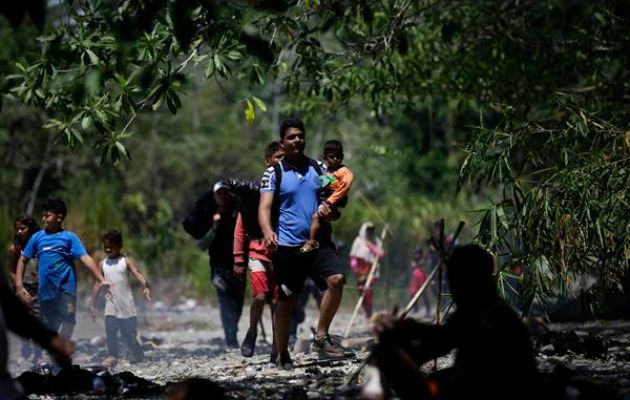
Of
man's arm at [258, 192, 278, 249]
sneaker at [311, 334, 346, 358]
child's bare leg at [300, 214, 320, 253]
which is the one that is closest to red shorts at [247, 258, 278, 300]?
sneaker at [311, 334, 346, 358]

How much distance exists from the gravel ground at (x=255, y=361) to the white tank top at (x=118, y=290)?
577 millimetres

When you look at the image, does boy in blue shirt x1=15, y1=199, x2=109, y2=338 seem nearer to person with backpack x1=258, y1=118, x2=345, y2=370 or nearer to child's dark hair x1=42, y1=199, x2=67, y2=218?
child's dark hair x1=42, y1=199, x2=67, y2=218

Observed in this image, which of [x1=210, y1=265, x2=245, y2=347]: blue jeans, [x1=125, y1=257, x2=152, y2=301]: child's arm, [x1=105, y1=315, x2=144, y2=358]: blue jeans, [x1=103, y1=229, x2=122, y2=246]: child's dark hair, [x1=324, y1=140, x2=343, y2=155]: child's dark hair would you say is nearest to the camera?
[x1=324, y1=140, x2=343, y2=155]: child's dark hair

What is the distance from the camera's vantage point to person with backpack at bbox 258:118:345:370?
876 centimetres

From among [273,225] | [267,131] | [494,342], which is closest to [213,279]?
[273,225]

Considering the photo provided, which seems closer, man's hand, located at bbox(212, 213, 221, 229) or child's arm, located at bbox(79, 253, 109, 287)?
child's arm, located at bbox(79, 253, 109, 287)

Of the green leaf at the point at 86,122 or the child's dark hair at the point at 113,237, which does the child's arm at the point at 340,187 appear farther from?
the child's dark hair at the point at 113,237

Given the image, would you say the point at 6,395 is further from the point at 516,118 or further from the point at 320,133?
the point at 320,133

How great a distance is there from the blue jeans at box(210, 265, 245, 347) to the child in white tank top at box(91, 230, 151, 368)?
36.9 inches

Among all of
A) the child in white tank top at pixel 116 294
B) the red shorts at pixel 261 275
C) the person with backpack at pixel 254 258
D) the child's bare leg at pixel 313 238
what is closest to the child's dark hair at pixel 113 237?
the child in white tank top at pixel 116 294

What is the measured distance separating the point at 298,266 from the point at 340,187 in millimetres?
918

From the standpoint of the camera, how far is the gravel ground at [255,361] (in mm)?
7711

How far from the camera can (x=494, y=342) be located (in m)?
5.32

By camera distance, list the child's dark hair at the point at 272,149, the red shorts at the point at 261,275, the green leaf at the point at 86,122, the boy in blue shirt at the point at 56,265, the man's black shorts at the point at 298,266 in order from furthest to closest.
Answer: the boy in blue shirt at the point at 56,265 < the child's dark hair at the point at 272,149 < the red shorts at the point at 261,275 < the man's black shorts at the point at 298,266 < the green leaf at the point at 86,122
